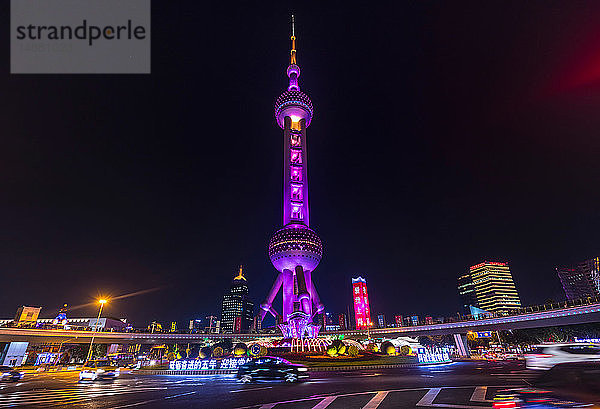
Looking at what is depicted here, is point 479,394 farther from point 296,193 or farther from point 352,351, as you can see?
point 296,193

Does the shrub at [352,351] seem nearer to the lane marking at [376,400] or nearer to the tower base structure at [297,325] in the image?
the lane marking at [376,400]

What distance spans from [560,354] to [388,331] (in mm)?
84551

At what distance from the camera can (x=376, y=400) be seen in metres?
10.7

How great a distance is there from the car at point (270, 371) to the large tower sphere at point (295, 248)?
233 feet

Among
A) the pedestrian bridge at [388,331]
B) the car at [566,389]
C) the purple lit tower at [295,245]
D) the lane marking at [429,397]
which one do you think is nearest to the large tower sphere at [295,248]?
the purple lit tower at [295,245]

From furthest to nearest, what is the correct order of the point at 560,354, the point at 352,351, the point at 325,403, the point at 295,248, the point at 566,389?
the point at 295,248 → the point at 352,351 → the point at 325,403 → the point at 560,354 → the point at 566,389

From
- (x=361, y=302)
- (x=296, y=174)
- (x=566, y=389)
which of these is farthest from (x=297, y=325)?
(x=566, y=389)

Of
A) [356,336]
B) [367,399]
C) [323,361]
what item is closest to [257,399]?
[367,399]

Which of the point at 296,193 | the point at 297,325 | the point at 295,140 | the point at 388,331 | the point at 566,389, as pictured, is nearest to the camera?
the point at 566,389

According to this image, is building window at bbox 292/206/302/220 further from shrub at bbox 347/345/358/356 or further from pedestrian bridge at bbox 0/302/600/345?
shrub at bbox 347/345/358/356

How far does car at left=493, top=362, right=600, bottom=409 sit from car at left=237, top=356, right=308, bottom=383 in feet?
42.1

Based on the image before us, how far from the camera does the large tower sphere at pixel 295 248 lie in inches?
3583

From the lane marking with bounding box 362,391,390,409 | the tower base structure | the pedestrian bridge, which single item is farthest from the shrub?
the tower base structure

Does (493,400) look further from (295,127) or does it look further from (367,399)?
(295,127)
